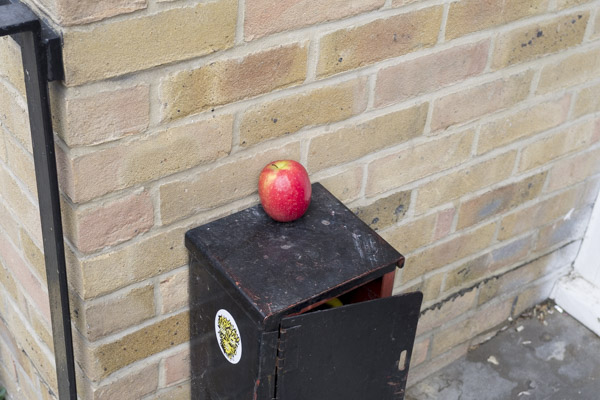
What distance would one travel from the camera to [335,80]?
1.59m

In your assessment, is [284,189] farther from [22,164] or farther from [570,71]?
[570,71]

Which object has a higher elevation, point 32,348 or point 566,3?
point 566,3

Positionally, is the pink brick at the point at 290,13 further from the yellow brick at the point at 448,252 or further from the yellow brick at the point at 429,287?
the yellow brick at the point at 429,287

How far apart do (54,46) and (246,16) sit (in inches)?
14.2

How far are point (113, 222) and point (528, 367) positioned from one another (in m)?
1.58

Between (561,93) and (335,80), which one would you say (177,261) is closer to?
(335,80)

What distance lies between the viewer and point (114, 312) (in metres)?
1.53

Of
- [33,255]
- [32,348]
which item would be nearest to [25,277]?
[33,255]

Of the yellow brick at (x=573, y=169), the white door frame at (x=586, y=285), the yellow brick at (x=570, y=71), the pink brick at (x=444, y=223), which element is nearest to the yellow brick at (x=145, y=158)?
the pink brick at (x=444, y=223)

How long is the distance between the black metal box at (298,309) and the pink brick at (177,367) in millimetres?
90

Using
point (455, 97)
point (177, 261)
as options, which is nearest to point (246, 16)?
point (177, 261)

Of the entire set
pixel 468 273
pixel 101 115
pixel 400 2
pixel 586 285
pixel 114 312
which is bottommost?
pixel 586 285

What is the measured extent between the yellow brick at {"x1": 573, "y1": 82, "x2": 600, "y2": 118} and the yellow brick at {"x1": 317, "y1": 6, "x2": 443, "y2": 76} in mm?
709

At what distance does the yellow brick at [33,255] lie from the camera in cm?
159
